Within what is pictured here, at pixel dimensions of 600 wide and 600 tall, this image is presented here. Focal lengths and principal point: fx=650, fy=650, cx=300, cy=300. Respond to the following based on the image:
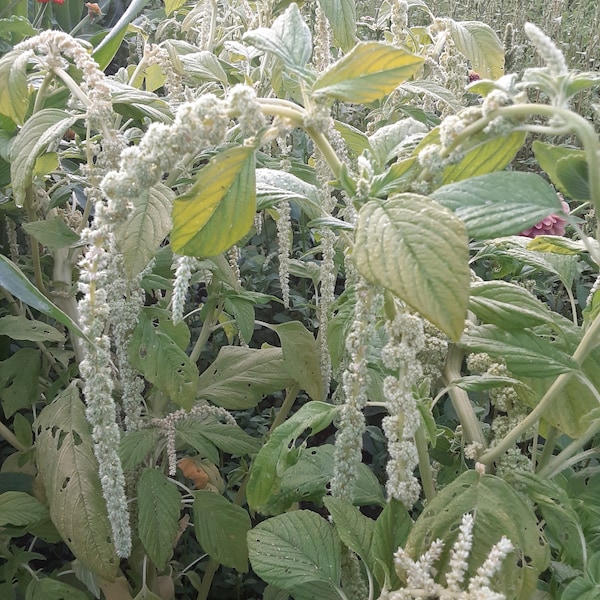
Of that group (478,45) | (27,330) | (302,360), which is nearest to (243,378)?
(302,360)

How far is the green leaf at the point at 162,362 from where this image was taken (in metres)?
0.87

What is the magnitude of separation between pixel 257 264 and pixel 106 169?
950 mm

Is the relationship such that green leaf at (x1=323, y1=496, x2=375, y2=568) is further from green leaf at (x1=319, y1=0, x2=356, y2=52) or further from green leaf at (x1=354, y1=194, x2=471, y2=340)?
green leaf at (x1=319, y1=0, x2=356, y2=52)

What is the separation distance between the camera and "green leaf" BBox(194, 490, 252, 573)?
39.4 inches

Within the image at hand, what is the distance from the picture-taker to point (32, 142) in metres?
0.79

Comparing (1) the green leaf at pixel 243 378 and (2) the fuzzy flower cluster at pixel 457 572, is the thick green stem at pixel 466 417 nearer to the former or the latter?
(2) the fuzzy flower cluster at pixel 457 572

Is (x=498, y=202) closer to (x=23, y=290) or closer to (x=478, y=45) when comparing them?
(x=23, y=290)

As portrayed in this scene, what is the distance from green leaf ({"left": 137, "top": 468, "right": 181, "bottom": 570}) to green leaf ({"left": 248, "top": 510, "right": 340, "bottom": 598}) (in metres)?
0.19

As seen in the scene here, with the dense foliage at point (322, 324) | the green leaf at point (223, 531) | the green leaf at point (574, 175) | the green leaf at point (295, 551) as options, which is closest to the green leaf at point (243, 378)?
the dense foliage at point (322, 324)

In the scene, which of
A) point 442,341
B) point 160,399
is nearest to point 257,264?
point 160,399

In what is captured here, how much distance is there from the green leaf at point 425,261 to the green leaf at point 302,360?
0.56 m

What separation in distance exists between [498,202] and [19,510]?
2.68 feet

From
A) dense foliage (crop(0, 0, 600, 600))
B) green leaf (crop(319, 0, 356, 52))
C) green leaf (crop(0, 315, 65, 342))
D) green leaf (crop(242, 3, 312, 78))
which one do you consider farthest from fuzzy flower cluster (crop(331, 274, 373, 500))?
green leaf (crop(0, 315, 65, 342))

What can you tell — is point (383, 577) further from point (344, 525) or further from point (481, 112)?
point (481, 112)
